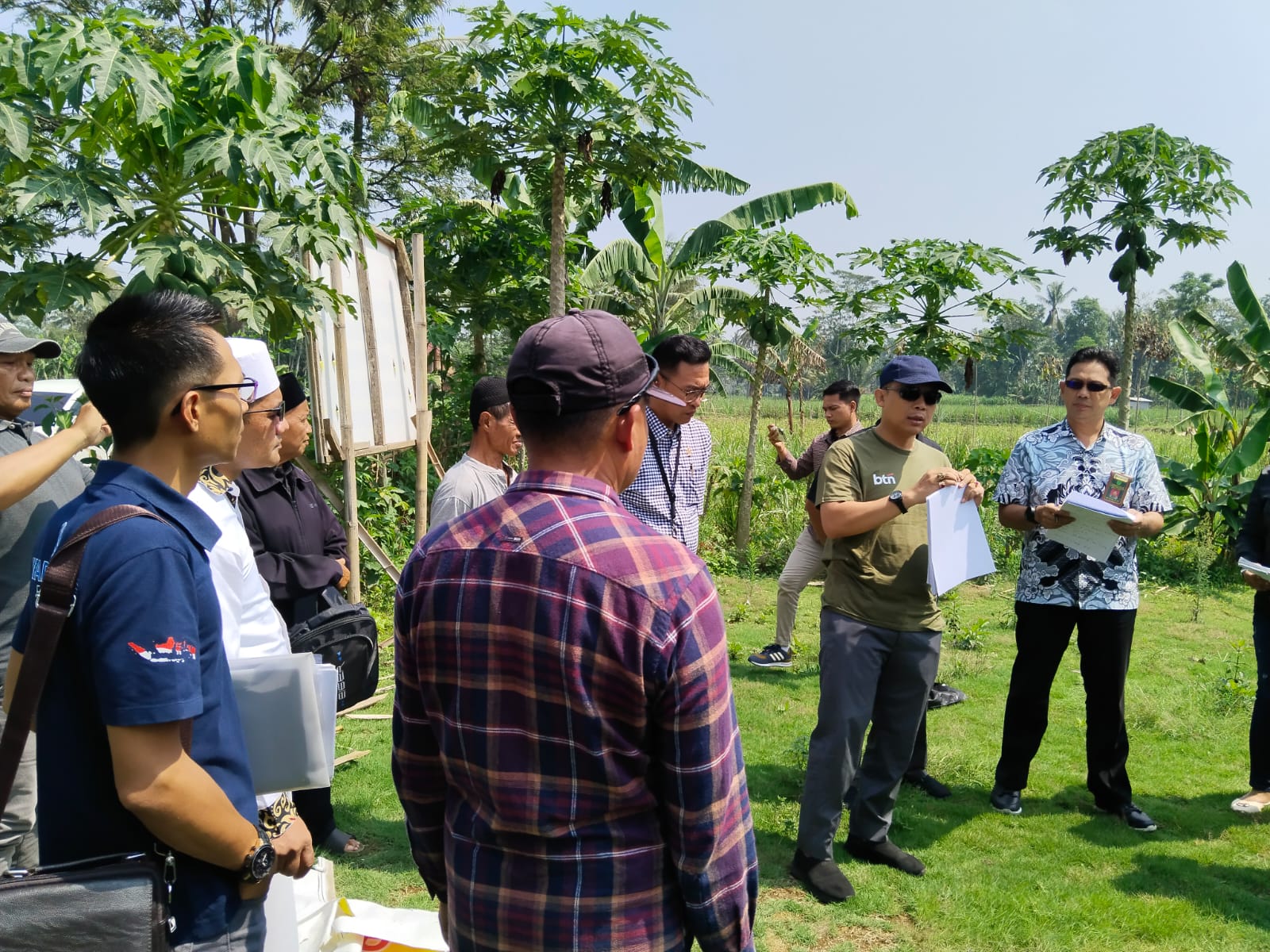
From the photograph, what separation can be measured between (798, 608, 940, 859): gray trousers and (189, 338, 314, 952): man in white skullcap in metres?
2.14

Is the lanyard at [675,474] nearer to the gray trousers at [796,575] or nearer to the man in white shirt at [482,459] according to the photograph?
the man in white shirt at [482,459]

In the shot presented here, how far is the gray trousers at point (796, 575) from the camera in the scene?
23.1 ft

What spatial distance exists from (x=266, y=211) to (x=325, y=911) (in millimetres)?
2883

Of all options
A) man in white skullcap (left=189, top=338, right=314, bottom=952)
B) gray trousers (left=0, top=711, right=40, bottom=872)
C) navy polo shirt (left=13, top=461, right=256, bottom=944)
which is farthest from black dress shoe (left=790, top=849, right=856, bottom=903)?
gray trousers (left=0, top=711, right=40, bottom=872)

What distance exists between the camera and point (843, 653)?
12.3ft

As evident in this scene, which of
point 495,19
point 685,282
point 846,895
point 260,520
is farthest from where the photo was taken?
point 685,282

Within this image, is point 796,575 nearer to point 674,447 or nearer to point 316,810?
point 674,447

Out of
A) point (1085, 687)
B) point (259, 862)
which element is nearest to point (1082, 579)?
point (1085, 687)

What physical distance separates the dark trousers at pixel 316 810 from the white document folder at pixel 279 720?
2.15 metres

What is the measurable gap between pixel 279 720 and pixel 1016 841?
370 centimetres

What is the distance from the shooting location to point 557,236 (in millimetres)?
8414

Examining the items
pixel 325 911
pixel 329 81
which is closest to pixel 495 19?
pixel 325 911

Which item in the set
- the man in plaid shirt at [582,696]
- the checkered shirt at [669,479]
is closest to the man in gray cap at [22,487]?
Answer: the man in plaid shirt at [582,696]

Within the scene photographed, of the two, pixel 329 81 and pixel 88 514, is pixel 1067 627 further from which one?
pixel 329 81
